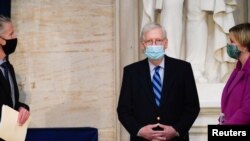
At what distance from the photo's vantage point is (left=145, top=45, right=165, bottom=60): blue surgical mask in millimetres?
3723

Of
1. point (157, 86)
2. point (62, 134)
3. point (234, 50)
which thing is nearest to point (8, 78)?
point (157, 86)

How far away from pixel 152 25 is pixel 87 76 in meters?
2.03

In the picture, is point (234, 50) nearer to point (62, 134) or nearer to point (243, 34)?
point (243, 34)

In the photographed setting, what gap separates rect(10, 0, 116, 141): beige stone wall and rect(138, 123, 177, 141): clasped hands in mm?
2103

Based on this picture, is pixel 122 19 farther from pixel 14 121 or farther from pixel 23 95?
pixel 14 121

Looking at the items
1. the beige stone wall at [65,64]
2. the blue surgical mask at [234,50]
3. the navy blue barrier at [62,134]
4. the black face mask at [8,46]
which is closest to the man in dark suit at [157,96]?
the blue surgical mask at [234,50]

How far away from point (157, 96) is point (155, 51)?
276 millimetres

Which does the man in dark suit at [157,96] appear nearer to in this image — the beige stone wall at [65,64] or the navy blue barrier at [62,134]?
the navy blue barrier at [62,134]

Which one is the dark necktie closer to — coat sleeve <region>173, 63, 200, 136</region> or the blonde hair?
coat sleeve <region>173, 63, 200, 136</region>

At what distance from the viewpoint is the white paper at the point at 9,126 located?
145 inches

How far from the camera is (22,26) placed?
5727 mm

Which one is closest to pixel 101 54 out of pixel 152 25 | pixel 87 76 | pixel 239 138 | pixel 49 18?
pixel 87 76

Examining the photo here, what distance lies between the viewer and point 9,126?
12.1 feet

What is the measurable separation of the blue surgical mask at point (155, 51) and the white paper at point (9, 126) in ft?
2.94
